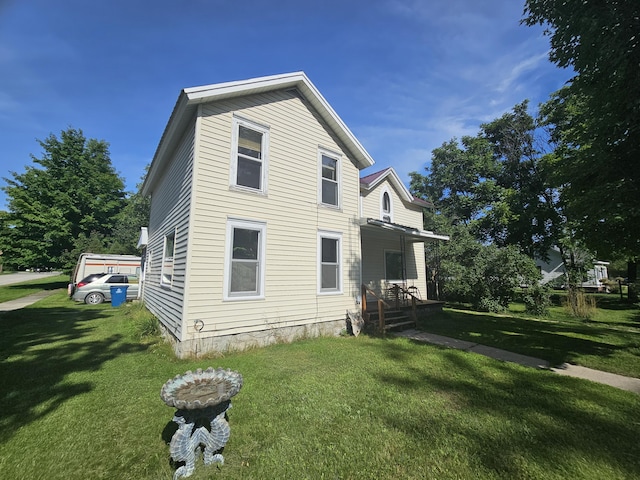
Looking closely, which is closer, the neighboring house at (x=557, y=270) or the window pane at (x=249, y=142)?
the window pane at (x=249, y=142)

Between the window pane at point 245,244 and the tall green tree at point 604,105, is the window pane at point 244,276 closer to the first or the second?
the window pane at point 245,244

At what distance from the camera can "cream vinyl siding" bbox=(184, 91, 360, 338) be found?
259 inches

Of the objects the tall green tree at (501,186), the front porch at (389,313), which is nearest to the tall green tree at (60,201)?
the front porch at (389,313)

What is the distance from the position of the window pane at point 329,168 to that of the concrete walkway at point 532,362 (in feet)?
19.2

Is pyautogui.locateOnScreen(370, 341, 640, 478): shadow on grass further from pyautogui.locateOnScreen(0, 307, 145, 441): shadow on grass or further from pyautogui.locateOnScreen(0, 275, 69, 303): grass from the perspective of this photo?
pyautogui.locateOnScreen(0, 275, 69, 303): grass

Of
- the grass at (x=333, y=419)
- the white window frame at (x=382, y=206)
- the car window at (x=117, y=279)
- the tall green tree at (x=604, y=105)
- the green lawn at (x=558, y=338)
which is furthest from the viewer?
the car window at (x=117, y=279)

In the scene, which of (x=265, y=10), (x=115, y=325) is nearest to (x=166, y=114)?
(x=265, y=10)

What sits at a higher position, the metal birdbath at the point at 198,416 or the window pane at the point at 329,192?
the window pane at the point at 329,192

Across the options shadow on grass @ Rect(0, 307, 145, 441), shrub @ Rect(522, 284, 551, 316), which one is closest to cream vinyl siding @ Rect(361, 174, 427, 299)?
shrub @ Rect(522, 284, 551, 316)

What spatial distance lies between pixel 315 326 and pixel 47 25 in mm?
10961

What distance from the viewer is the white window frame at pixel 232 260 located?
6.80 m

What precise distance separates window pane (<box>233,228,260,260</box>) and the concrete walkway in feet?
17.5

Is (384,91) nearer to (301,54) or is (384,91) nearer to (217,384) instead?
(301,54)

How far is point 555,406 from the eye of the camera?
4.01 m
